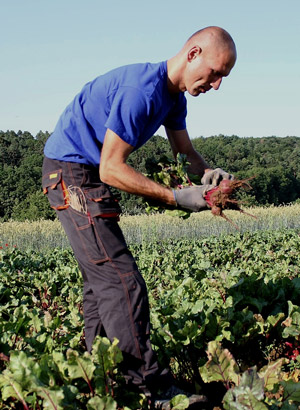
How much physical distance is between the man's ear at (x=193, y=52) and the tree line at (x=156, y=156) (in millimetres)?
22098

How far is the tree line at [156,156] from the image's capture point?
113 feet

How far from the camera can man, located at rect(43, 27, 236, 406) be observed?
8.68 ft

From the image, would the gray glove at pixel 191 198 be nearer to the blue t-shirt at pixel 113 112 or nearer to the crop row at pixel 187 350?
the blue t-shirt at pixel 113 112

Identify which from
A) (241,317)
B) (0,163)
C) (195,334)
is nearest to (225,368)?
(195,334)

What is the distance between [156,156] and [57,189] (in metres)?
22.6

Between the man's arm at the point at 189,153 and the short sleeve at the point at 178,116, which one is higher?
the short sleeve at the point at 178,116

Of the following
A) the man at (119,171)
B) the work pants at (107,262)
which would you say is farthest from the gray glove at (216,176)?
the work pants at (107,262)

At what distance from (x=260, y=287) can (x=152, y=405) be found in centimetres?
166

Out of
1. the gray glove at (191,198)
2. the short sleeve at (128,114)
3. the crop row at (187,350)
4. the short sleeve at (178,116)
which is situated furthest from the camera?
the short sleeve at (178,116)

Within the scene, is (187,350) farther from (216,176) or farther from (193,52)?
(193,52)

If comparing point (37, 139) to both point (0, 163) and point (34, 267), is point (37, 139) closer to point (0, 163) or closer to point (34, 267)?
point (0, 163)

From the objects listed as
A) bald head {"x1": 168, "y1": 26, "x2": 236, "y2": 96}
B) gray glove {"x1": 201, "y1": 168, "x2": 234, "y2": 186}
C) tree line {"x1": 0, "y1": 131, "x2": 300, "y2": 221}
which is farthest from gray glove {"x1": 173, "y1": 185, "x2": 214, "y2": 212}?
tree line {"x1": 0, "y1": 131, "x2": 300, "y2": 221}

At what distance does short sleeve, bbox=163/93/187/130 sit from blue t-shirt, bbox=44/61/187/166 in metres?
0.21

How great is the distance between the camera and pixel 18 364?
82.1 inches
